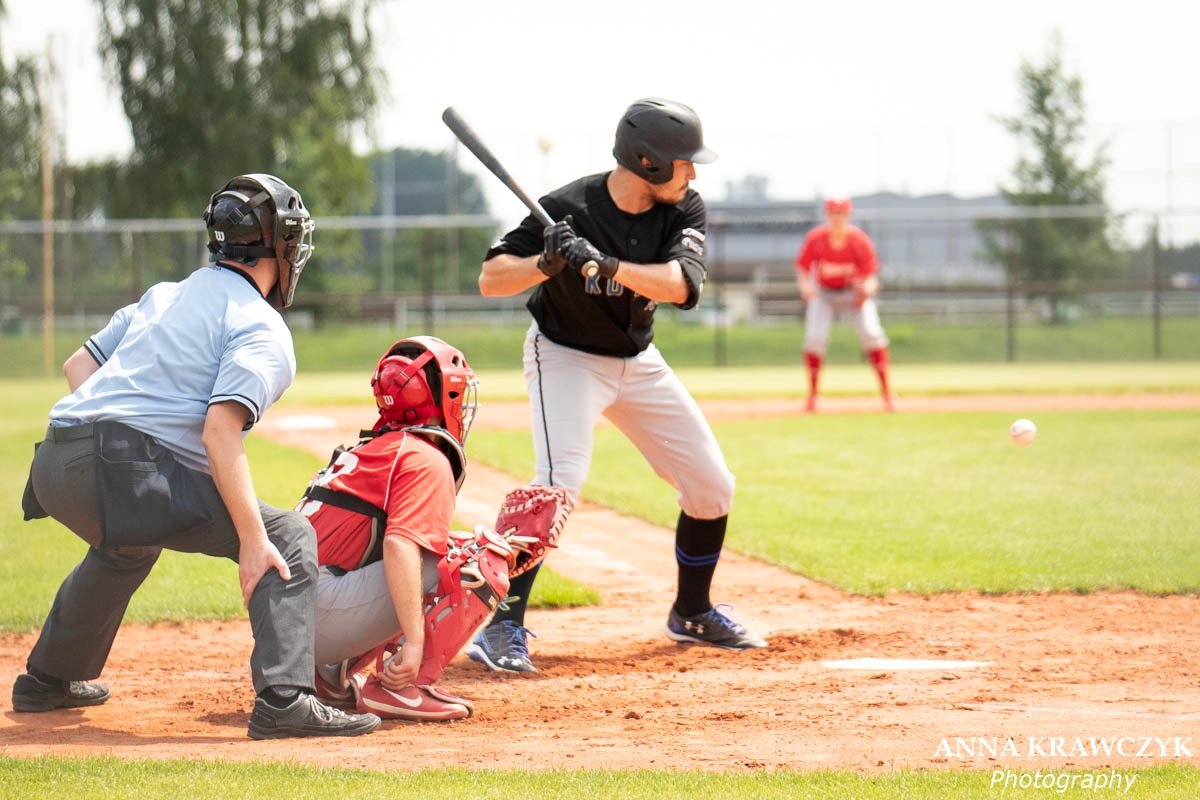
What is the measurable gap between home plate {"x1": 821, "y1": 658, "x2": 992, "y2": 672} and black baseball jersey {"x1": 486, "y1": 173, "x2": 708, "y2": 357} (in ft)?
4.66

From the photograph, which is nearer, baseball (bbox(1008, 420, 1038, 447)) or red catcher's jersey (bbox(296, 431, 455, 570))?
red catcher's jersey (bbox(296, 431, 455, 570))

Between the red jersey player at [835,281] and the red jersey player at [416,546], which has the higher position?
the red jersey player at [835,281]

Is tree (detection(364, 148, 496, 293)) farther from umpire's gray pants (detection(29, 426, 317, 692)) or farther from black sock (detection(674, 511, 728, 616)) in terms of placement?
umpire's gray pants (detection(29, 426, 317, 692))

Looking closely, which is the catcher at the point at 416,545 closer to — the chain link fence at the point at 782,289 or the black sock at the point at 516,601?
the black sock at the point at 516,601

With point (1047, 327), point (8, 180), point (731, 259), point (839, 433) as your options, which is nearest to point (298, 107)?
point (8, 180)

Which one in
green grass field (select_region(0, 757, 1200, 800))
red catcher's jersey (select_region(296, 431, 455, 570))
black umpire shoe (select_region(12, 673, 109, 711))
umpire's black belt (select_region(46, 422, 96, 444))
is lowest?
black umpire shoe (select_region(12, 673, 109, 711))

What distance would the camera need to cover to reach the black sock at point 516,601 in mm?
5035

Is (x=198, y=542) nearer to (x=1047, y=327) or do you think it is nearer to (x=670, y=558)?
(x=670, y=558)

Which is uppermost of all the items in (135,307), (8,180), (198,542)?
(8,180)

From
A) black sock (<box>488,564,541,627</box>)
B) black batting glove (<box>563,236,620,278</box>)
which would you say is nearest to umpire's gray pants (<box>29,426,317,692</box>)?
black sock (<box>488,564,541,627</box>)

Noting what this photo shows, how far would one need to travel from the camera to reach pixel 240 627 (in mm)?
5883

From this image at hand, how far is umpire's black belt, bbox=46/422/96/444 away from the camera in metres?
3.71

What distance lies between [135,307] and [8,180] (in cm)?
2837

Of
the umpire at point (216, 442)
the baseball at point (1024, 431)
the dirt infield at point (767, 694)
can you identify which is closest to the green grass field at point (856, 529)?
the dirt infield at point (767, 694)
